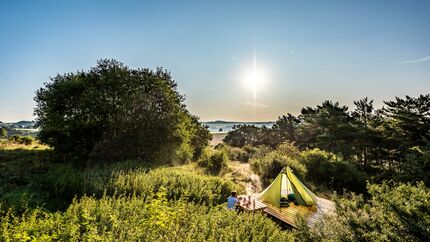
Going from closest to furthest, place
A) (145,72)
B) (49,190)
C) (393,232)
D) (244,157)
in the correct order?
1. (393,232)
2. (49,190)
3. (145,72)
4. (244,157)

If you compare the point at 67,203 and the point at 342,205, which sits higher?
the point at 342,205

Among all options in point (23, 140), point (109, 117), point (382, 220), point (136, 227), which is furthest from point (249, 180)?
point (23, 140)

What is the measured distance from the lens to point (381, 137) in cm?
2459

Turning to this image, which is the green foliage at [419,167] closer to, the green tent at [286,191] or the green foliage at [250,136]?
the green tent at [286,191]

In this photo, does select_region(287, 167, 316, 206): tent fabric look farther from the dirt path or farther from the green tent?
the dirt path

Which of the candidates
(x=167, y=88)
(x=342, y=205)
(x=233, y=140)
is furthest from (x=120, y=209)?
(x=233, y=140)

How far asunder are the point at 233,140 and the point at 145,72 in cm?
4135

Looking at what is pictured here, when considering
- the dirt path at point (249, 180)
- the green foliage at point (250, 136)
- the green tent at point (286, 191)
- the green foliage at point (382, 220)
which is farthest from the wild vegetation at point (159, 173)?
the green foliage at point (250, 136)

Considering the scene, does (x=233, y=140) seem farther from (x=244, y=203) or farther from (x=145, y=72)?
(x=244, y=203)

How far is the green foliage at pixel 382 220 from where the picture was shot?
3239mm

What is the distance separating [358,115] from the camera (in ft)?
104

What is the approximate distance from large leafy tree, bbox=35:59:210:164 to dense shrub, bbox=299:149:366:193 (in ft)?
35.8

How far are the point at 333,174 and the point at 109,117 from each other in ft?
58.6

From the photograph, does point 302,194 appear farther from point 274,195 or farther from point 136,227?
point 136,227
